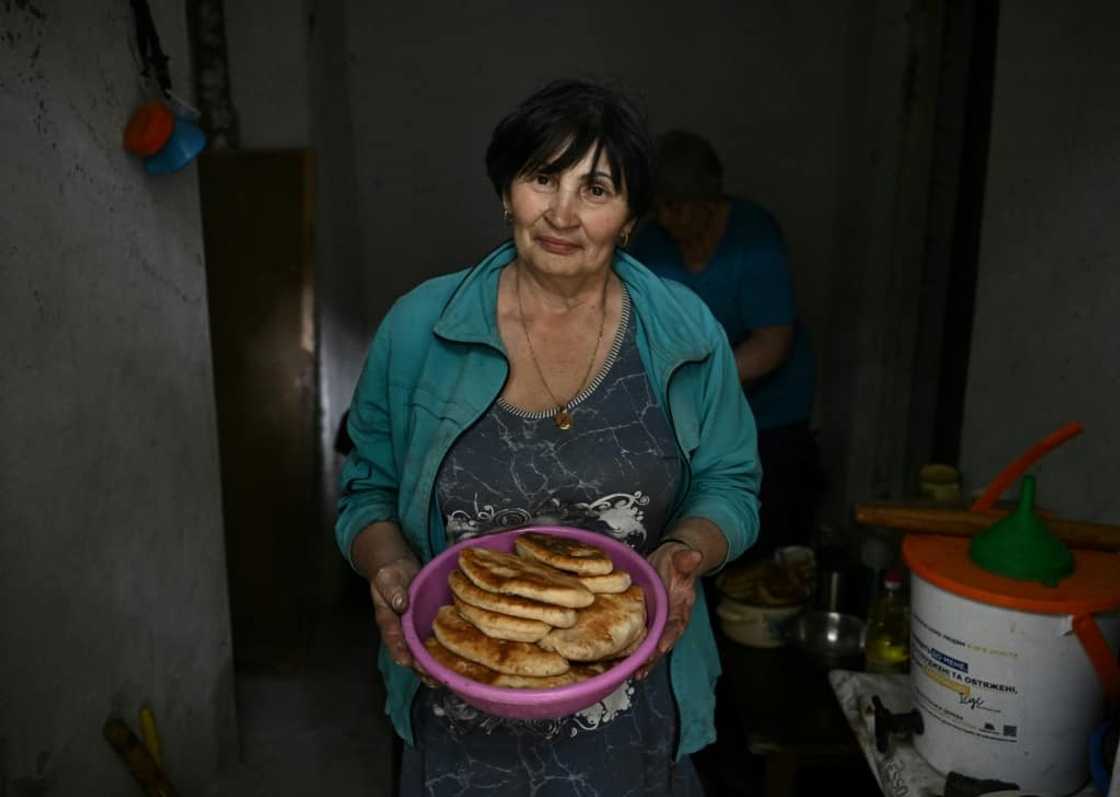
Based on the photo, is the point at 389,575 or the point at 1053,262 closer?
the point at 389,575

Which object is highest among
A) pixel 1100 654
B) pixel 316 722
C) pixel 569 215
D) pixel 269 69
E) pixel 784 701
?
pixel 269 69

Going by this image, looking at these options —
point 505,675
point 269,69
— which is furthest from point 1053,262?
point 269,69

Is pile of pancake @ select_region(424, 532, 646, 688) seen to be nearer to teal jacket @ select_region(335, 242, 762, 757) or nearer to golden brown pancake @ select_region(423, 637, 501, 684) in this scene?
golden brown pancake @ select_region(423, 637, 501, 684)

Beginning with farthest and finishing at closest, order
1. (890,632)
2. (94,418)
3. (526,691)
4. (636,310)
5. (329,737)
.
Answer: (329,737)
(890,632)
(94,418)
(636,310)
(526,691)

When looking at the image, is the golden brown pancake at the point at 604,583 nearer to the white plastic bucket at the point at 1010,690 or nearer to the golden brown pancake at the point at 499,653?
the golden brown pancake at the point at 499,653

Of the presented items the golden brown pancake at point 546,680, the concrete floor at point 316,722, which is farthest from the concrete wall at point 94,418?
the golden brown pancake at point 546,680

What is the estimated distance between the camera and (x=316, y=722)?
3586mm

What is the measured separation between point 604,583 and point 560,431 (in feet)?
0.93

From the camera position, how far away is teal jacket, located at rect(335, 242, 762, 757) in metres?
1.64

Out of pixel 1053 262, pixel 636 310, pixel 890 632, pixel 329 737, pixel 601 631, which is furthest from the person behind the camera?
pixel 329 737

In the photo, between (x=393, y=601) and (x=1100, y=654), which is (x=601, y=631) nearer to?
(x=393, y=601)

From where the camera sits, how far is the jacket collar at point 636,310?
1.65 meters

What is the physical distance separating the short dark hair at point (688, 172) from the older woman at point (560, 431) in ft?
5.05

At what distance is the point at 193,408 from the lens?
268 cm
